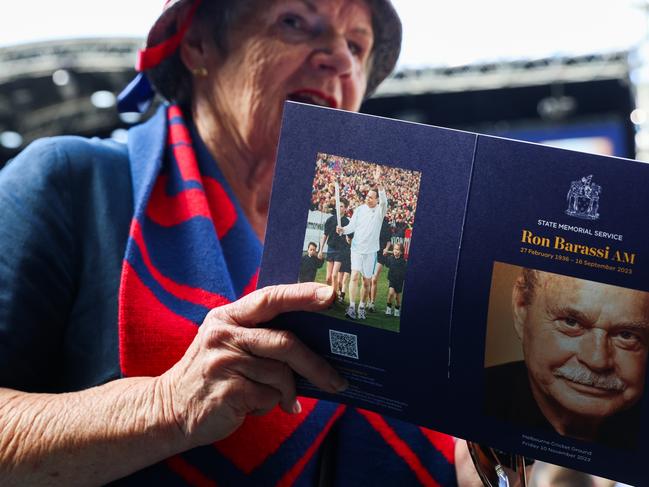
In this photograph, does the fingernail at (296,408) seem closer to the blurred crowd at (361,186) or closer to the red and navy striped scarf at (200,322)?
the red and navy striped scarf at (200,322)

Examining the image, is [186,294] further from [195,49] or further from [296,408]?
[195,49]

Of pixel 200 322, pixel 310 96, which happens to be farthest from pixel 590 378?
pixel 310 96

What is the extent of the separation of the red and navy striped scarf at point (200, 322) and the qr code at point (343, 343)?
9.5 inches

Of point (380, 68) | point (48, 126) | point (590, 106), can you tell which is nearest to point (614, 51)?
point (590, 106)

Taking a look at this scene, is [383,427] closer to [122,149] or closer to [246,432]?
[246,432]

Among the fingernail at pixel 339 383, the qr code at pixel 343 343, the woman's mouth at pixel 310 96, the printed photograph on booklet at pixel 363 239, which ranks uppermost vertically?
the woman's mouth at pixel 310 96

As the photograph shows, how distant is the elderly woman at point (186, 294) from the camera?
1005 millimetres

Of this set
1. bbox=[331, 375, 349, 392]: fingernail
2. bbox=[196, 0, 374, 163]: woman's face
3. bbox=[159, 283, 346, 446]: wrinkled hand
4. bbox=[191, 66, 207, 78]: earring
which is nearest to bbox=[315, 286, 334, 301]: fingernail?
bbox=[159, 283, 346, 446]: wrinkled hand

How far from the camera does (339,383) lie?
3.32 ft

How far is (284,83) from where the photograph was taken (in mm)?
1443

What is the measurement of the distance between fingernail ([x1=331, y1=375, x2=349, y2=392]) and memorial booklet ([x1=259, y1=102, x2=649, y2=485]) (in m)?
0.02

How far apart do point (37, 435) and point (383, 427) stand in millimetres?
528

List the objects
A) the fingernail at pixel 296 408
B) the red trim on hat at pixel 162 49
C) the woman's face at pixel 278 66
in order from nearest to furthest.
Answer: the fingernail at pixel 296 408, the woman's face at pixel 278 66, the red trim on hat at pixel 162 49

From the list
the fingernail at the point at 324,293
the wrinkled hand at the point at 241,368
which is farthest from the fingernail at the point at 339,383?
the fingernail at the point at 324,293
